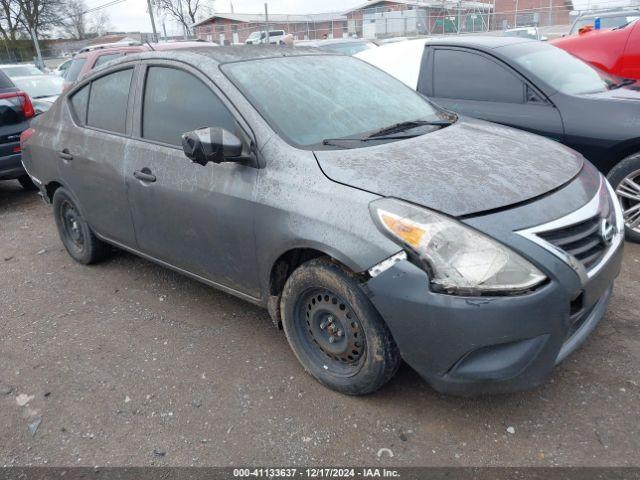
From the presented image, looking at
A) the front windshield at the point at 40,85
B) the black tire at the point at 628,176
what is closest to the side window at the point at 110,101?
the black tire at the point at 628,176

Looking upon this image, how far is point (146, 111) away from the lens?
3.53 m

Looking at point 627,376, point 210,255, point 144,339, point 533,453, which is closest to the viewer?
point 533,453

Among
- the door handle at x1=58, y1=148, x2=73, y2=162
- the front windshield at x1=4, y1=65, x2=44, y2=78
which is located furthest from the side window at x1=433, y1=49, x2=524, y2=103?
the front windshield at x1=4, y1=65, x2=44, y2=78

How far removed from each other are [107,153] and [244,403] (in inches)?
81.5

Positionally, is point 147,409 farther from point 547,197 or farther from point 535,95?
point 535,95

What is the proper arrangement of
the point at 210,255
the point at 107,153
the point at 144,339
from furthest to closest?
the point at 107,153, the point at 144,339, the point at 210,255

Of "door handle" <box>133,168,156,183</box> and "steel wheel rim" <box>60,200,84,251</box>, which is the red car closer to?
"door handle" <box>133,168,156,183</box>

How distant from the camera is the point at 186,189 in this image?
317 centimetres

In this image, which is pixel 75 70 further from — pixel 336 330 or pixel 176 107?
pixel 336 330

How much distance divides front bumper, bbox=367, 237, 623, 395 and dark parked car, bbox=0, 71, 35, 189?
581 cm

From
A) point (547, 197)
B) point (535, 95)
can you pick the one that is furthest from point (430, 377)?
point (535, 95)

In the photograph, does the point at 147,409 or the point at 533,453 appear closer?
the point at 533,453

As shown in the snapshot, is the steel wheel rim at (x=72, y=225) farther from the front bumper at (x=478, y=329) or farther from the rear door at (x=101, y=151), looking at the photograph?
the front bumper at (x=478, y=329)

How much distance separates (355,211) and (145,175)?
1.66 meters
